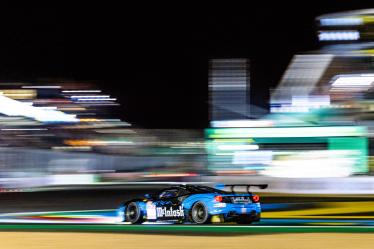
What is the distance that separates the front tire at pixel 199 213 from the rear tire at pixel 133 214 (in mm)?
1253

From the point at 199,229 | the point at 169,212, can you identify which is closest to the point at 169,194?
the point at 169,212

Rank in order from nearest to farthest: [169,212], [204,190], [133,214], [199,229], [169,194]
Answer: [199,229]
[204,190]
[169,212]
[169,194]
[133,214]

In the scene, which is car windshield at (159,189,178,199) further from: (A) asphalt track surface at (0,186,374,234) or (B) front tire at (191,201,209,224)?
(A) asphalt track surface at (0,186,374,234)

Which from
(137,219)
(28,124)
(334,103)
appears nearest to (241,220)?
(137,219)

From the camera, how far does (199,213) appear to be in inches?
451

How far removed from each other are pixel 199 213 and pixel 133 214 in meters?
1.57

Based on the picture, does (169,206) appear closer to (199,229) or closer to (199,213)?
(199,213)

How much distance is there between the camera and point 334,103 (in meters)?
39.6

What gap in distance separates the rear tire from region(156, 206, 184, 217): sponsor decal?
1.47 feet

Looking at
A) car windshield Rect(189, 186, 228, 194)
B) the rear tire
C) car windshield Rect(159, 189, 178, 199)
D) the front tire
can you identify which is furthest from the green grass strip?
the rear tire

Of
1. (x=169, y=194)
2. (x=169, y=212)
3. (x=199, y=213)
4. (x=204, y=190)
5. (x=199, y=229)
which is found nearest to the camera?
(x=199, y=229)

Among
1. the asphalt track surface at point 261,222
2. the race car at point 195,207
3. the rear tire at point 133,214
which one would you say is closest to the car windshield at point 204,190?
the race car at point 195,207

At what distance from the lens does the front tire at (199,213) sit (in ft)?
37.1

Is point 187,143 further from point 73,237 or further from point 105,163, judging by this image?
point 73,237
